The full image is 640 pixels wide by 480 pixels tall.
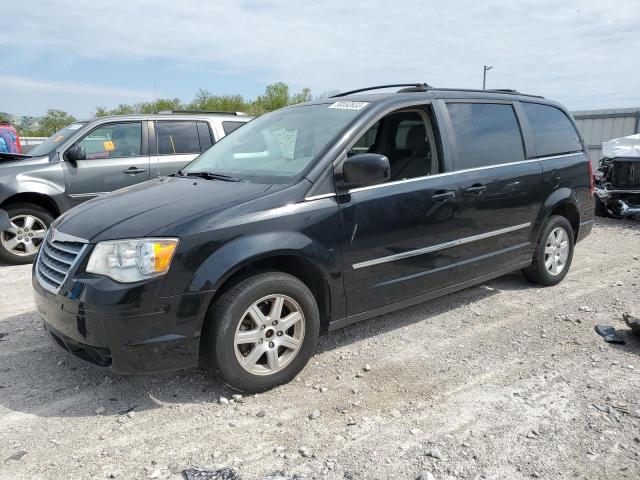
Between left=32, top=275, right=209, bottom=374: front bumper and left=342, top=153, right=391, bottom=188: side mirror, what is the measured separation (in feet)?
3.91

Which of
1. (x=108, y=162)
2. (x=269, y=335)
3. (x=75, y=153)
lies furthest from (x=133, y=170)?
(x=269, y=335)

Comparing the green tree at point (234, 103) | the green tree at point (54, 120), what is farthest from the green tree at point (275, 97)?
the green tree at point (54, 120)

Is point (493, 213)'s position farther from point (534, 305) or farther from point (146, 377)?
point (146, 377)

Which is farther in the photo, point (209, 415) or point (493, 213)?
point (493, 213)

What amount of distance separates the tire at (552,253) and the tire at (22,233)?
5.72 meters

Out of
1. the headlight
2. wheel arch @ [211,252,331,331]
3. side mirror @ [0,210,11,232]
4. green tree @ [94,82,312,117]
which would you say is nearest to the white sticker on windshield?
wheel arch @ [211,252,331,331]

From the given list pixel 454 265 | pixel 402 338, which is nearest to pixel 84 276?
pixel 402 338

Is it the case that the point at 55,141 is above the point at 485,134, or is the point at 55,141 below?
above

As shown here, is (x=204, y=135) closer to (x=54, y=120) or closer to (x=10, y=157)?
(x=10, y=157)

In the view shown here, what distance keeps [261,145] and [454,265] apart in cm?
178

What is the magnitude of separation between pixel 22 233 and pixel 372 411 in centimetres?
535

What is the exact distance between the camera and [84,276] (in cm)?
286

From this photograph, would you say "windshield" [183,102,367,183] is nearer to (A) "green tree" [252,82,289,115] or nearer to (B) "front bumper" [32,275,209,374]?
(B) "front bumper" [32,275,209,374]

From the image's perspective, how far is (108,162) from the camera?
682 cm
